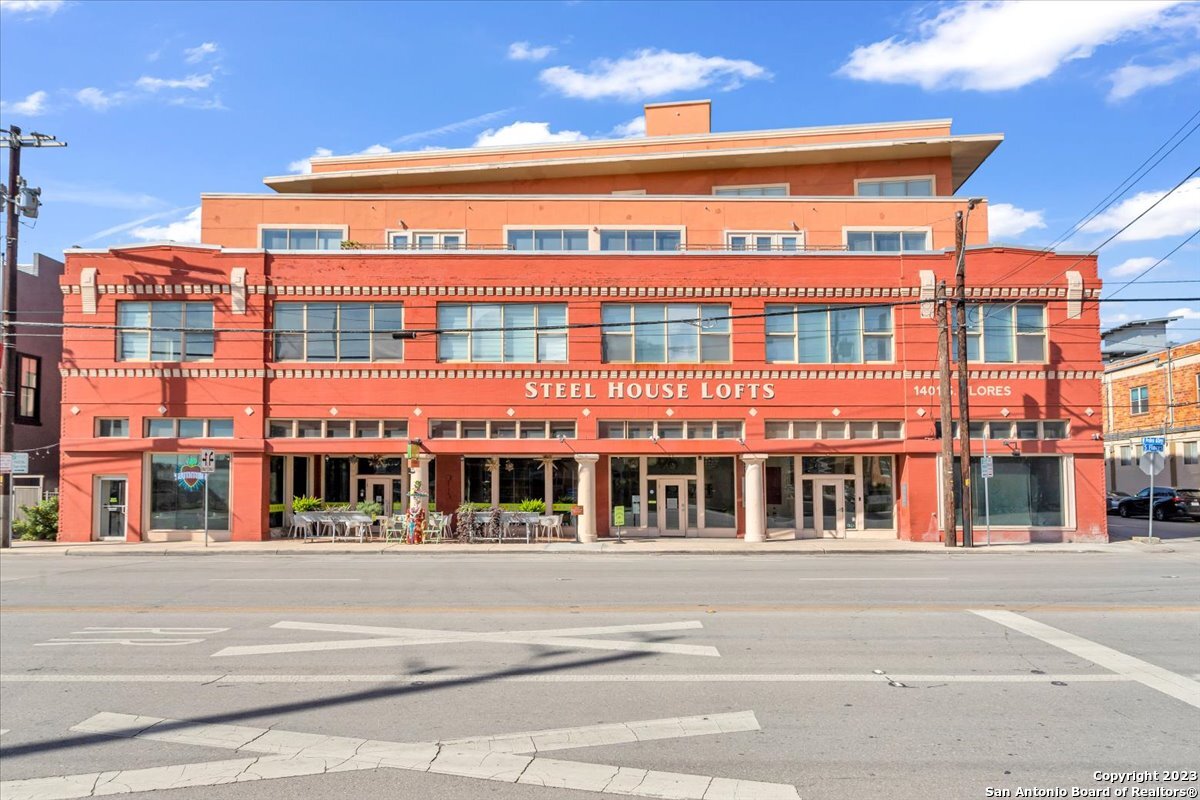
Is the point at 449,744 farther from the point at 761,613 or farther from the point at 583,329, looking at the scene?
the point at 583,329

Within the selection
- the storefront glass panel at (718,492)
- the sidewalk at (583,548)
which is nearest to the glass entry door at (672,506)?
the storefront glass panel at (718,492)

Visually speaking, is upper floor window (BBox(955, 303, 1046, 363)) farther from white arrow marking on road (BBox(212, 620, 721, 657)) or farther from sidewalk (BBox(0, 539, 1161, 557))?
white arrow marking on road (BBox(212, 620, 721, 657))

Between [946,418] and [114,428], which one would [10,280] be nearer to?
[114,428]

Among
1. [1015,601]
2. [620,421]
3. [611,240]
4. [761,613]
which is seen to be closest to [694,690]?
[761,613]

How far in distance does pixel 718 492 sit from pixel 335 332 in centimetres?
1281

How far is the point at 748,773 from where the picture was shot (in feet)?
19.6

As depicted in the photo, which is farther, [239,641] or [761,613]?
Answer: [761,613]

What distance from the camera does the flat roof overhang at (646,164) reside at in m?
32.2

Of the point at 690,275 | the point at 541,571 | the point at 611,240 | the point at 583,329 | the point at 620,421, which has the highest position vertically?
the point at 611,240

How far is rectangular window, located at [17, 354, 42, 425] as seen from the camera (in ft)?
112

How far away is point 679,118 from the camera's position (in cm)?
3734

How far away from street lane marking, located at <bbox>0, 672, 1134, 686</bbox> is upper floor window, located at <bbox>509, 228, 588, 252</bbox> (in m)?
23.3

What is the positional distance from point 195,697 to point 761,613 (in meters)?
7.15

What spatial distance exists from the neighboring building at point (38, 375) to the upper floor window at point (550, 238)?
17879mm
